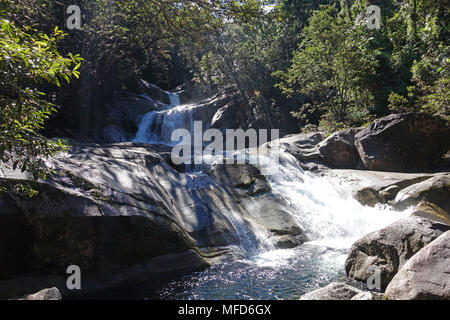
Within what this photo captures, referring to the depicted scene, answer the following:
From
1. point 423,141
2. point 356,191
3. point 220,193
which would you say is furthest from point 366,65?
point 220,193

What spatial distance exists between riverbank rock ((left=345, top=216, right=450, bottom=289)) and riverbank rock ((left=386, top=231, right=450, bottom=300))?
41.8 inches

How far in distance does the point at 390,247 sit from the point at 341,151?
9.09 metres

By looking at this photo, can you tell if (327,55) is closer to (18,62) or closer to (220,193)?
(220,193)

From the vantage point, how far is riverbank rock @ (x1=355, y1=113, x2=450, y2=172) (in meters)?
12.4

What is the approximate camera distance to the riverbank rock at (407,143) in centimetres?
1244

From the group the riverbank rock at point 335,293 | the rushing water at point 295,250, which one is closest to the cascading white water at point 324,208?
the rushing water at point 295,250

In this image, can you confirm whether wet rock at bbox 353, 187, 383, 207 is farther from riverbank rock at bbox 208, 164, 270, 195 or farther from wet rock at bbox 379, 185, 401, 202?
riverbank rock at bbox 208, 164, 270, 195

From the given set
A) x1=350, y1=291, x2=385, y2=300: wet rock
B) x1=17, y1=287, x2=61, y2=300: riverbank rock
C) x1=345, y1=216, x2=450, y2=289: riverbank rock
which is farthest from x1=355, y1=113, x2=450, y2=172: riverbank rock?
x1=17, y1=287, x2=61, y2=300: riverbank rock

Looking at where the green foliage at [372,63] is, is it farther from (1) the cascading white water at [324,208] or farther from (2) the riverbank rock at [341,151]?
(1) the cascading white water at [324,208]

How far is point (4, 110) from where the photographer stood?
2922 millimetres

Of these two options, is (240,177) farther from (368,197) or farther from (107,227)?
(107,227)

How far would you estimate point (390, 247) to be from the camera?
220 inches

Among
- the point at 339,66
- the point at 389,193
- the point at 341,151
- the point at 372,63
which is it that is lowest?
the point at 389,193

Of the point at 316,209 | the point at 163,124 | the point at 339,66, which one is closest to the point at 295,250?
the point at 316,209
